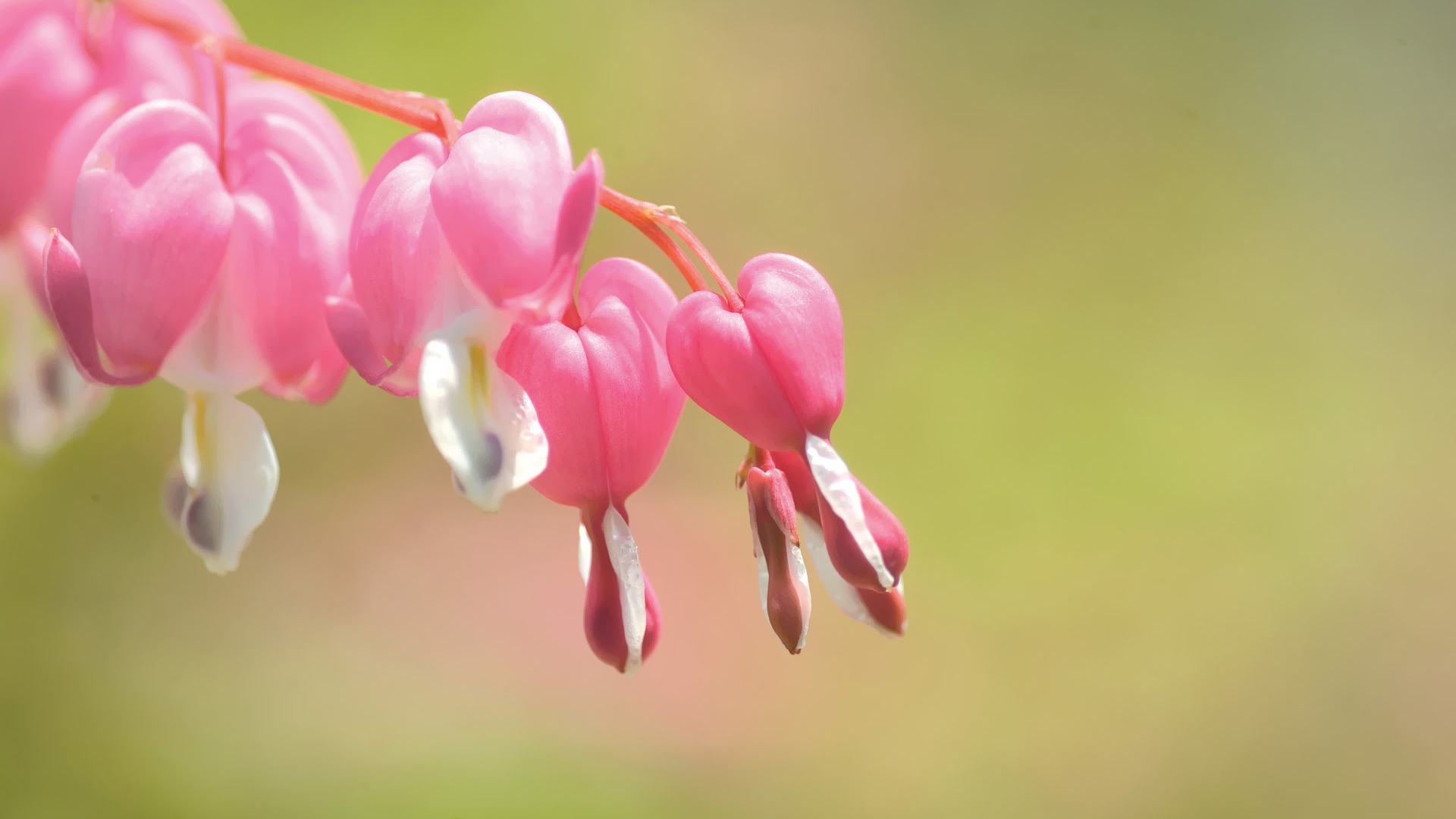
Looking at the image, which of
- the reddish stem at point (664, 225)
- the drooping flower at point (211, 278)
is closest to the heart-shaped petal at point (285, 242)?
the drooping flower at point (211, 278)

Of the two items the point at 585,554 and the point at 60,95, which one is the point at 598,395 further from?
the point at 60,95

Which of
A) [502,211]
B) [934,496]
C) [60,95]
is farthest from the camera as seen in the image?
[934,496]

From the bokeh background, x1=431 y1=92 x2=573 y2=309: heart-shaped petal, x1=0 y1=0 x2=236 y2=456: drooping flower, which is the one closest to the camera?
x1=431 y1=92 x2=573 y2=309: heart-shaped petal

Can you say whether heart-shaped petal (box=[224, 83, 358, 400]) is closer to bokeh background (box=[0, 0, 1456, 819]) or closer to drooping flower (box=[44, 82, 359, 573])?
drooping flower (box=[44, 82, 359, 573])

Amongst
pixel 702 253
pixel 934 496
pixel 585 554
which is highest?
pixel 702 253

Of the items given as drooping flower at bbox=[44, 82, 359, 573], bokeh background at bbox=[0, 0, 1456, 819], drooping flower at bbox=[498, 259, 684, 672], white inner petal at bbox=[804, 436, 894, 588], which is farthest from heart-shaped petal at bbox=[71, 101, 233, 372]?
bokeh background at bbox=[0, 0, 1456, 819]

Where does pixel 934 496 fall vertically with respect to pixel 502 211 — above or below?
below

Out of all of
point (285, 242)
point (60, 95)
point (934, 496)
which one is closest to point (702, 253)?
point (285, 242)
